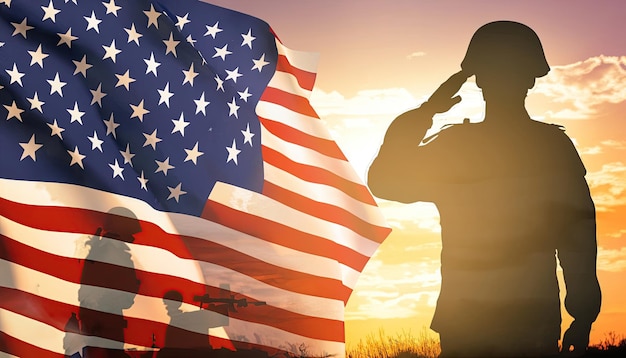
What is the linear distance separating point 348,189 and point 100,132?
2.77 metres

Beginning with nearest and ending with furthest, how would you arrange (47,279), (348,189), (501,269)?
(501,269) < (47,279) < (348,189)

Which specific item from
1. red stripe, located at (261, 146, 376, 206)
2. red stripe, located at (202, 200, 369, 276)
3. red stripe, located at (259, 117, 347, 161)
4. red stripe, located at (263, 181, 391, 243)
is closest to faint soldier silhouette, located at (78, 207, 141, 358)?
red stripe, located at (202, 200, 369, 276)

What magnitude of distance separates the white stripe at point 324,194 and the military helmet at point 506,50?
7.33ft

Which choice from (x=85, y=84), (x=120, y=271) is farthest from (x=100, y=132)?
(x=120, y=271)

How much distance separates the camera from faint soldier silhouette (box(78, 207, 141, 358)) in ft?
28.8

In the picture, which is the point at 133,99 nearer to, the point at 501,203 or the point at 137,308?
the point at 137,308

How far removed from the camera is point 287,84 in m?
10.1

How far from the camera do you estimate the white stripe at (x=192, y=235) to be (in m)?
8.98

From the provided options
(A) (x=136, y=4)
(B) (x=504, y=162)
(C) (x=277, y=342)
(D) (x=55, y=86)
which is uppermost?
(A) (x=136, y=4)

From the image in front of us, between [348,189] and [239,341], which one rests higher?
[348,189]

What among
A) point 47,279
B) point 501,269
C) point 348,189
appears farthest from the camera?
point 348,189

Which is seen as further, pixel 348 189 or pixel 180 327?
pixel 348 189

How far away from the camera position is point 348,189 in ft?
31.7

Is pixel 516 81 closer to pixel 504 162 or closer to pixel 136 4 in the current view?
pixel 504 162
